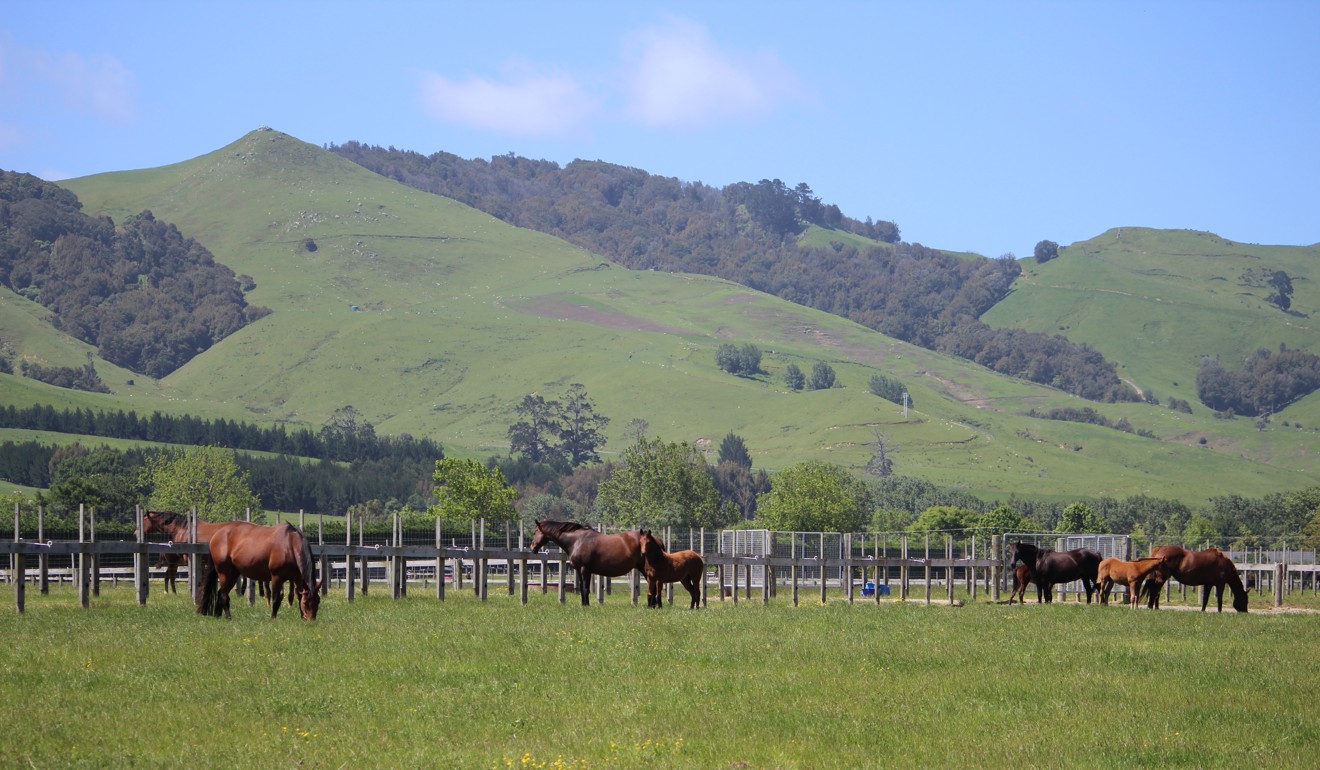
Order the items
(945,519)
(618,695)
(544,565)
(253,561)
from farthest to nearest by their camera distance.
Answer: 1. (945,519)
2. (544,565)
3. (253,561)
4. (618,695)

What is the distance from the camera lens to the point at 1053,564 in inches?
1735

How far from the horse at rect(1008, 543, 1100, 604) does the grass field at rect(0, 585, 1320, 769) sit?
1806 cm

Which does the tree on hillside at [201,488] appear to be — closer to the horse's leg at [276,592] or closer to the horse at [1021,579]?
the horse at [1021,579]

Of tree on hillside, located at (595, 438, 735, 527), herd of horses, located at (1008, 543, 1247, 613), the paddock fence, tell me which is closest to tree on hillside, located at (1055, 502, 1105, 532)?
tree on hillside, located at (595, 438, 735, 527)

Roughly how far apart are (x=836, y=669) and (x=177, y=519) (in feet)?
80.7

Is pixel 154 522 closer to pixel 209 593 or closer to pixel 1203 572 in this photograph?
pixel 209 593

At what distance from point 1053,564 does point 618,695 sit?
1182 inches

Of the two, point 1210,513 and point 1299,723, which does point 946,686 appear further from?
point 1210,513

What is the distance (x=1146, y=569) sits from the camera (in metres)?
39.3

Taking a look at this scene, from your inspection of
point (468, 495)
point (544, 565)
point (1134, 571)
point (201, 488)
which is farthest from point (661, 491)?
point (544, 565)

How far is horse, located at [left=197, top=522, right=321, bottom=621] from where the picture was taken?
25094 mm

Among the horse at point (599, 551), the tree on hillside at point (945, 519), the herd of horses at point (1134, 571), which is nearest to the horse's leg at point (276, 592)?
the horse at point (599, 551)

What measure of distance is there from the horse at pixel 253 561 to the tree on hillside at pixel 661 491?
96.3 metres

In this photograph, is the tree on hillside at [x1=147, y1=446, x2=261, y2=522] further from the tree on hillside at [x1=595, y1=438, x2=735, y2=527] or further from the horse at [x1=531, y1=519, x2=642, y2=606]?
the horse at [x1=531, y1=519, x2=642, y2=606]
